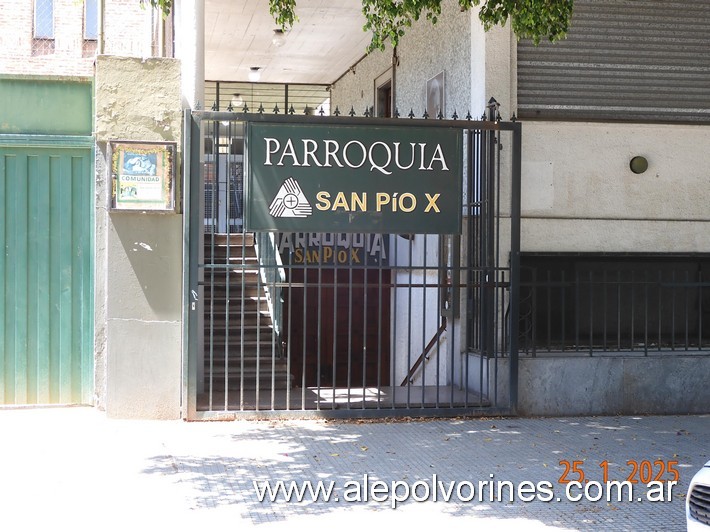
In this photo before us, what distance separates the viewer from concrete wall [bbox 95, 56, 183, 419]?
923 cm

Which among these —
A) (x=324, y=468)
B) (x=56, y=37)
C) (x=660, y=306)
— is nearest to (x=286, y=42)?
(x=660, y=306)

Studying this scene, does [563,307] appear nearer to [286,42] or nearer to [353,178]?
[353,178]

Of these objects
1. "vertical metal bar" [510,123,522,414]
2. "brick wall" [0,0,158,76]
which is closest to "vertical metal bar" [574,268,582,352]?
"vertical metal bar" [510,123,522,414]

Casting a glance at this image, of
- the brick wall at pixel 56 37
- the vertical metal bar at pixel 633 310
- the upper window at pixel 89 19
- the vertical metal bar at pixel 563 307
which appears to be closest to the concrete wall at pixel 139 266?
the vertical metal bar at pixel 563 307

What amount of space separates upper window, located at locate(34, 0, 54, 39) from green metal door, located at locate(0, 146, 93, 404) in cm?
2074

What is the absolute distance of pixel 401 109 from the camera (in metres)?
14.3

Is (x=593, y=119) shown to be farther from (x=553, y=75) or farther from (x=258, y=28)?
(x=258, y=28)

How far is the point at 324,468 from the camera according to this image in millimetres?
7543

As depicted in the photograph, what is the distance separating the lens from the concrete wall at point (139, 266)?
9.23 meters

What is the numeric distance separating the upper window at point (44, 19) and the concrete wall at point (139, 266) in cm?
2094

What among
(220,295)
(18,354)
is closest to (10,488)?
(18,354)

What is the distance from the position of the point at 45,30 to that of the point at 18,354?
22.0 metres

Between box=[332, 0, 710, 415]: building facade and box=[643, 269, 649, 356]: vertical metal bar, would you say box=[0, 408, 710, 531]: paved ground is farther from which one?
box=[643, 269, 649, 356]: vertical metal bar

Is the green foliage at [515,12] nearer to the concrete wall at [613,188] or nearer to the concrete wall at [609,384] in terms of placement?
the concrete wall at [613,188]
